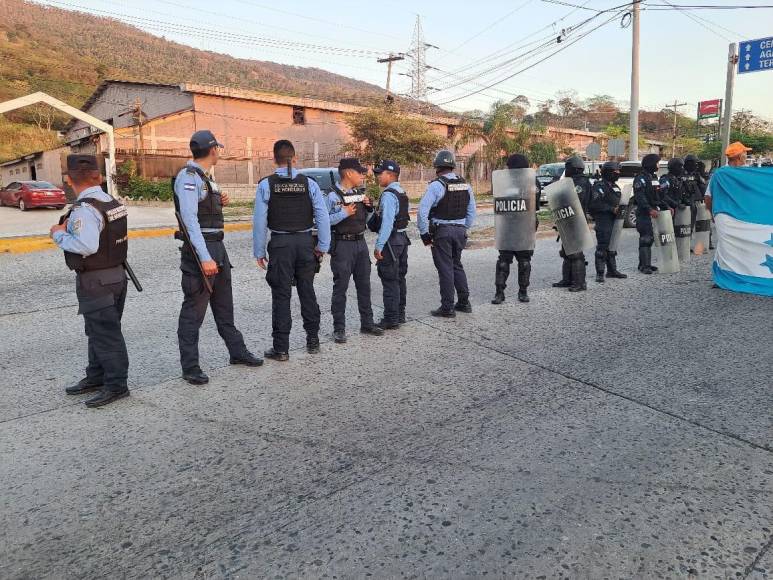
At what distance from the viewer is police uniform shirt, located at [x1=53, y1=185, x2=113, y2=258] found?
373 centimetres

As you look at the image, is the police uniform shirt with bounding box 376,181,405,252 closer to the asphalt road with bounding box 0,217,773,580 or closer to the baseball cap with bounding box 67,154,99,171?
the asphalt road with bounding box 0,217,773,580

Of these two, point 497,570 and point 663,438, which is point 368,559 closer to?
point 497,570

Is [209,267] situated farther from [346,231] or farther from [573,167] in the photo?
[573,167]

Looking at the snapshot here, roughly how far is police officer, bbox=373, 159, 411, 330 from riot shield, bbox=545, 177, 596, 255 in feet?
8.58

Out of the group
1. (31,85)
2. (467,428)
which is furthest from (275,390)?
(31,85)

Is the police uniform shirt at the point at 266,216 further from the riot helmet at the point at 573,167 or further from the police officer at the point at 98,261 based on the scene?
the riot helmet at the point at 573,167

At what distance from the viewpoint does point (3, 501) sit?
2.87 m

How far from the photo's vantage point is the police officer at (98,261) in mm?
3775

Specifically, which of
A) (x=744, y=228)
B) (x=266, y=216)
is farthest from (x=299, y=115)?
(x=266, y=216)

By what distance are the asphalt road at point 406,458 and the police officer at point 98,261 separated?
329 mm

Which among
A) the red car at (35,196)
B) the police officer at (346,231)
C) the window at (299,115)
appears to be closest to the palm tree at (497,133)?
the window at (299,115)

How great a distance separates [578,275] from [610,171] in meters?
1.70

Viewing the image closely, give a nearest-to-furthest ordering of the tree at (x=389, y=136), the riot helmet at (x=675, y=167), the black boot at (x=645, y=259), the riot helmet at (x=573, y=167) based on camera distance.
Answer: the riot helmet at (x=573, y=167) < the black boot at (x=645, y=259) < the riot helmet at (x=675, y=167) < the tree at (x=389, y=136)

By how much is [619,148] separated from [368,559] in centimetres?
1854
